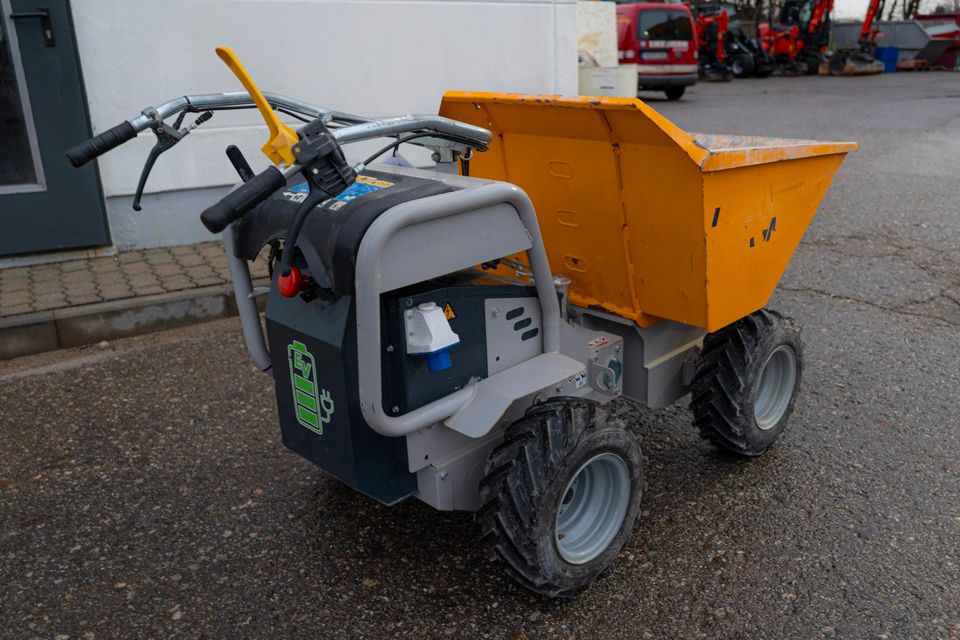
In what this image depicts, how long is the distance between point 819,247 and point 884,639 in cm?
424

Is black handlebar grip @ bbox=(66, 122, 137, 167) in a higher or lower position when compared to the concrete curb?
higher

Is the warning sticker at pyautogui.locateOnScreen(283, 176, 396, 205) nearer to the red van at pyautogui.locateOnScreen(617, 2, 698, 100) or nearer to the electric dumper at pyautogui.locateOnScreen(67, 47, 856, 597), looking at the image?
the electric dumper at pyautogui.locateOnScreen(67, 47, 856, 597)

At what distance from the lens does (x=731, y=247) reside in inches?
106

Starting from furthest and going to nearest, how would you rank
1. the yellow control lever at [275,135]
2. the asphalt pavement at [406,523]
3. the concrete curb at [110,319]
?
1. the concrete curb at [110,319]
2. the asphalt pavement at [406,523]
3. the yellow control lever at [275,135]

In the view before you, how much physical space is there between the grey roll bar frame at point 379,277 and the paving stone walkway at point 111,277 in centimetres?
304

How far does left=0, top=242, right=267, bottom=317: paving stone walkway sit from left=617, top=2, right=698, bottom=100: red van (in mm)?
11617

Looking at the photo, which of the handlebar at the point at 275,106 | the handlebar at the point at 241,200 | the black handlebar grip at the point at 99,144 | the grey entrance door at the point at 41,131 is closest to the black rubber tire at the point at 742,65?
the grey entrance door at the point at 41,131

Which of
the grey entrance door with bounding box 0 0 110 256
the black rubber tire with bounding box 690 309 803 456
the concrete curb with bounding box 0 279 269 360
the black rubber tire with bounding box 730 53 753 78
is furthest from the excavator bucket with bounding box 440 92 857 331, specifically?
the black rubber tire with bounding box 730 53 753 78

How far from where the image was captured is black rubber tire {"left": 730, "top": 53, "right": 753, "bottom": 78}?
21.0 m

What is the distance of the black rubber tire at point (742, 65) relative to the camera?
21.0m

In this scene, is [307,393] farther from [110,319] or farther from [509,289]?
[110,319]

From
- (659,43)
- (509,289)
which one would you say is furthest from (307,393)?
(659,43)

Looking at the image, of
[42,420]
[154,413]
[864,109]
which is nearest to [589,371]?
[154,413]

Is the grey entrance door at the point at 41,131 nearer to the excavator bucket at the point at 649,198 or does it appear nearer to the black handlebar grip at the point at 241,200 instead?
the excavator bucket at the point at 649,198
